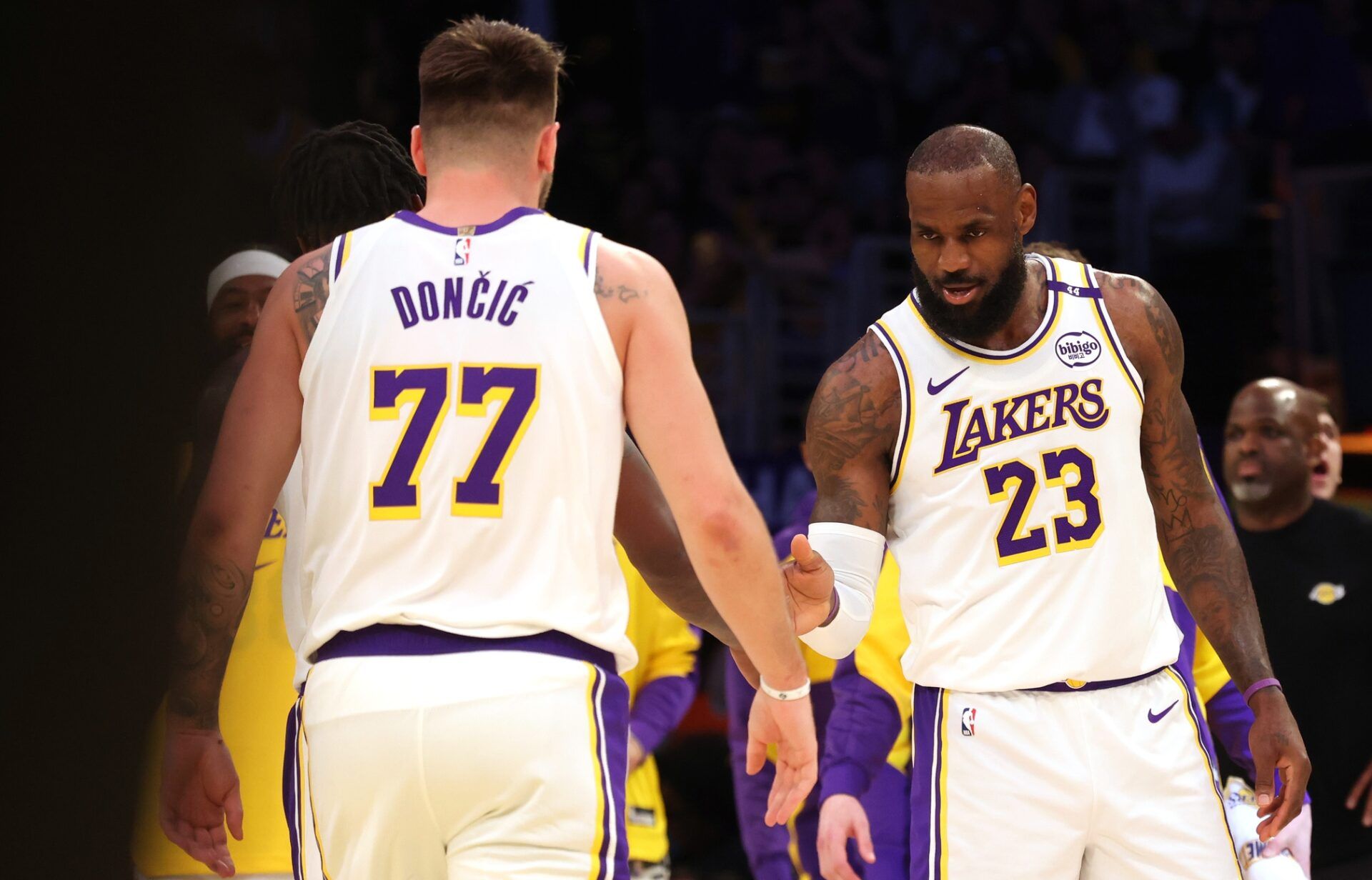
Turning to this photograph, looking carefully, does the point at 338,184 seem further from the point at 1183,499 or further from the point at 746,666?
the point at 1183,499

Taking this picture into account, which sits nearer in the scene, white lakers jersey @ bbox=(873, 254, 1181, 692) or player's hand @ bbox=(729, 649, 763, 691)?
player's hand @ bbox=(729, 649, 763, 691)

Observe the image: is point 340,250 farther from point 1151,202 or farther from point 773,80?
point 773,80

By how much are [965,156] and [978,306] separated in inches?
14.2

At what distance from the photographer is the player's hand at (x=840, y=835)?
4.31 m

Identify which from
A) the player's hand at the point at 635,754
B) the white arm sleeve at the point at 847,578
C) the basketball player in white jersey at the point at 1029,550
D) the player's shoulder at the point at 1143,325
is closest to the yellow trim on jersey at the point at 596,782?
the basketball player in white jersey at the point at 1029,550

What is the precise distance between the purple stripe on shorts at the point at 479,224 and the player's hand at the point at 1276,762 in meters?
2.06

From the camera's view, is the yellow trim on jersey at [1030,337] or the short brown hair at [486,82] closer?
the short brown hair at [486,82]

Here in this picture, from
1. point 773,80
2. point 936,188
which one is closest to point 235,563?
point 936,188

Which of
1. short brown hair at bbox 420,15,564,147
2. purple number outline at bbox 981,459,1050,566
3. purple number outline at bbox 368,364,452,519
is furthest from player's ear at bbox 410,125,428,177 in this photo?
purple number outline at bbox 981,459,1050,566

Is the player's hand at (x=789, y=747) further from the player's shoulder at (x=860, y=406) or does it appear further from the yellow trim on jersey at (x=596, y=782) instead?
the player's shoulder at (x=860, y=406)

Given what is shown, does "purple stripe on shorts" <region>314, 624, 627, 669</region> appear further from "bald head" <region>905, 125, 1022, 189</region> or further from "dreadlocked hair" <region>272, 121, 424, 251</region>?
"bald head" <region>905, 125, 1022, 189</region>

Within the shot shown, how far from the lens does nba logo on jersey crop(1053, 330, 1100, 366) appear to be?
378 centimetres

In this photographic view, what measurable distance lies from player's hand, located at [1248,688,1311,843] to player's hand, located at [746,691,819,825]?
1.21 metres

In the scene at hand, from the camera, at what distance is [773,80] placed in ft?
41.9
